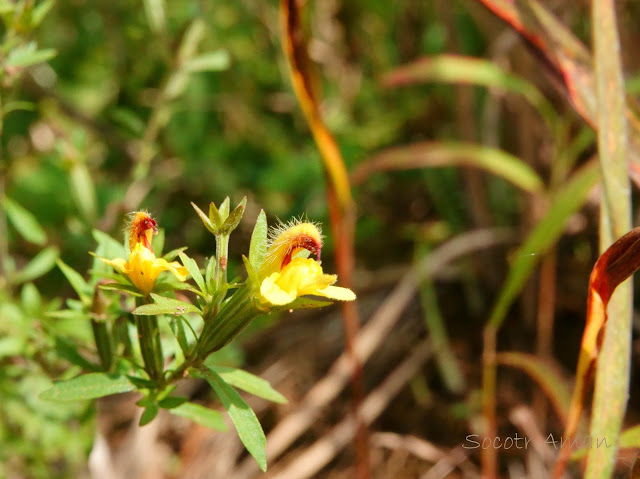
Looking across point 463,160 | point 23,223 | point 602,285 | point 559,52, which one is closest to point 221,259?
point 602,285

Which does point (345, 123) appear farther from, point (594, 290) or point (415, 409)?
point (594, 290)

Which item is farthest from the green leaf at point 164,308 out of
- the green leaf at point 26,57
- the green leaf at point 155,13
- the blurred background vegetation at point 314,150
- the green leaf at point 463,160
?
the green leaf at point 463,160

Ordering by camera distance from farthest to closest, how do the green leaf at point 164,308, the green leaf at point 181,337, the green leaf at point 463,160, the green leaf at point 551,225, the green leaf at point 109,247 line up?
the green leaf at point 463,160 → the green leaf at point 551,225 → the green leaf at point 109,247 → the green leaf at point 181,337 → the green leaf at point 164,308

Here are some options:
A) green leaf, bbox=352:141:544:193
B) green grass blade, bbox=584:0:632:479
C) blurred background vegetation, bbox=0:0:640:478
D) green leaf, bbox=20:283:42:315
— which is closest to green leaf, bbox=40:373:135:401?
green leaf, bbox=20:283:42:315

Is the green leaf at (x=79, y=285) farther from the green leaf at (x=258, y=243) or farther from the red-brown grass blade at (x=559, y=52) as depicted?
the red-brown grass blade at (x=559, y=52)

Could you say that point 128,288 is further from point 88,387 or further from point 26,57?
point 26,57
